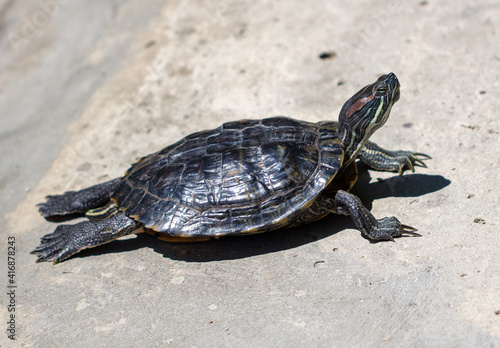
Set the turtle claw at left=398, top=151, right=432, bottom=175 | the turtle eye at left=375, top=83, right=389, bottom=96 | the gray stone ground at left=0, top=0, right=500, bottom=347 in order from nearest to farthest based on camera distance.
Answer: the gray stone ground at left=0, top=0, right=500, bottom=347 → the turtle eye at left=375, top=83, right=389, bottom=96 → the turtle claw at left=398, top=151, right=432, bottom=175

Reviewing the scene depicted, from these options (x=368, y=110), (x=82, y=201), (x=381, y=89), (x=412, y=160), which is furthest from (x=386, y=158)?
(x=82, y=201)

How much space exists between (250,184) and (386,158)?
186 cm

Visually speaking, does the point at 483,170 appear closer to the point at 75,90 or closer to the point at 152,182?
the point at 152,182

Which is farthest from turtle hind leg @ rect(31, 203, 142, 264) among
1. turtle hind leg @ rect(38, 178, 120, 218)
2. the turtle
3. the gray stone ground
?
turtle hind leg @ rect(38, 178, 120, 218)

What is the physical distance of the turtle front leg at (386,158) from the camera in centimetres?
580

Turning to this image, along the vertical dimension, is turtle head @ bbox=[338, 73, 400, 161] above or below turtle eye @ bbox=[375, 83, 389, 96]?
below

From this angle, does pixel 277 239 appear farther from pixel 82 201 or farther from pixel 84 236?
pixel 82 201

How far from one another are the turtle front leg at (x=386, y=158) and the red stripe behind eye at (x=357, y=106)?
0.74 metres

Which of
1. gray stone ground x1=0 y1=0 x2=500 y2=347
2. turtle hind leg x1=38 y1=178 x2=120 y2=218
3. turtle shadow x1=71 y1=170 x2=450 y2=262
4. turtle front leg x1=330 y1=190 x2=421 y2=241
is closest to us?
gray stone ground x1=0 y1=0 x2=500 y2=347

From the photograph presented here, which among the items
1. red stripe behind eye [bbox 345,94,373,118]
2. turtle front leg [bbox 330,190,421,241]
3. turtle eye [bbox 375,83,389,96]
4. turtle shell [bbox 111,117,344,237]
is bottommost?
turtle front leg [bbox 330,190,421,241]

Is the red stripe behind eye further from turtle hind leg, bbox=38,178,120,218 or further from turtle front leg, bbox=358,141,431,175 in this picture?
turtle hind leg, bbox=38,178,120,218

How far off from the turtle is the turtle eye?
2 centimetres

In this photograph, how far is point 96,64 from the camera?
9500 mm

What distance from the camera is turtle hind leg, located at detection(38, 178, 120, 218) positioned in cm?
617
